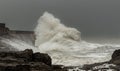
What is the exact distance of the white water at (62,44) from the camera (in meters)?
129

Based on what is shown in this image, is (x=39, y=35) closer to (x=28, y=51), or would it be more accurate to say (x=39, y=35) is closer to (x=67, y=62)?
(x=67, y=62)

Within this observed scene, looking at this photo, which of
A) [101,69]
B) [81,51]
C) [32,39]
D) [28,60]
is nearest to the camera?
[28,60]

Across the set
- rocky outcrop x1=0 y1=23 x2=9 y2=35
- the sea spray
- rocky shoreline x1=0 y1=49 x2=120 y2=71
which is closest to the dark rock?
rocky shoreline x1=0 y1=49 x2=120 y2=71

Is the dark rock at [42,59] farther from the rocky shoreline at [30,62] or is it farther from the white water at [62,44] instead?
the white water at [62,44]

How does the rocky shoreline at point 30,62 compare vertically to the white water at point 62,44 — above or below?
below

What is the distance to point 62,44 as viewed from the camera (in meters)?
153

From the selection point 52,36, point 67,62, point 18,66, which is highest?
point 52,36

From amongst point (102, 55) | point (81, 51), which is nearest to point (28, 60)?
point (102, 55)

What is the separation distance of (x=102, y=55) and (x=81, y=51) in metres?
14.6

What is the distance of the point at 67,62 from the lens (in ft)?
383

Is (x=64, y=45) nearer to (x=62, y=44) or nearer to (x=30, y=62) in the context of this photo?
(x=62, y=44)

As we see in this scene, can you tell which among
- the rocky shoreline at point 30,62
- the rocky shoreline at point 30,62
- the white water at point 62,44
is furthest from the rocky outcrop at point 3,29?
the rocky shoreline at point 30,62

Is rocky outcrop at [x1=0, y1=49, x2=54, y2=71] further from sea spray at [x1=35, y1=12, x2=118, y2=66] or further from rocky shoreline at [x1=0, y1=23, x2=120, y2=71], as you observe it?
sea spray at [x1=35, y1=12, x2=118, y2=66]

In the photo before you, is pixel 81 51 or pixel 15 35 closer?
pixel 81 51
